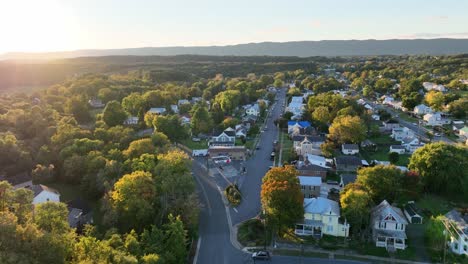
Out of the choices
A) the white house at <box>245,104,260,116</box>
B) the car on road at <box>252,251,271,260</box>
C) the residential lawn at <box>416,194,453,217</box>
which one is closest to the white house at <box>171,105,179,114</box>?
the white house at <box>245,104,260,116</box>

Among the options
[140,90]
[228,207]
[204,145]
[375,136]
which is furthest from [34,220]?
[140,90]

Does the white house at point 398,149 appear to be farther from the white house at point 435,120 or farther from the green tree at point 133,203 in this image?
the green tree at point 133,203

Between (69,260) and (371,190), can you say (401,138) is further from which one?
(69,260)

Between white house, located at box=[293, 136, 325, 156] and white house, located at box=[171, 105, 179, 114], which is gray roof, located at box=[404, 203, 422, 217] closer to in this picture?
white house, located at box=[293, 136, 325, 156]

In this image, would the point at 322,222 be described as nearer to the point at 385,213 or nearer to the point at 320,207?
the point at 320,207

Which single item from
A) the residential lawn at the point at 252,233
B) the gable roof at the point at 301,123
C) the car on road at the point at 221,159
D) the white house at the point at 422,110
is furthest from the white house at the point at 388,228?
the white house at the point at 422,110
